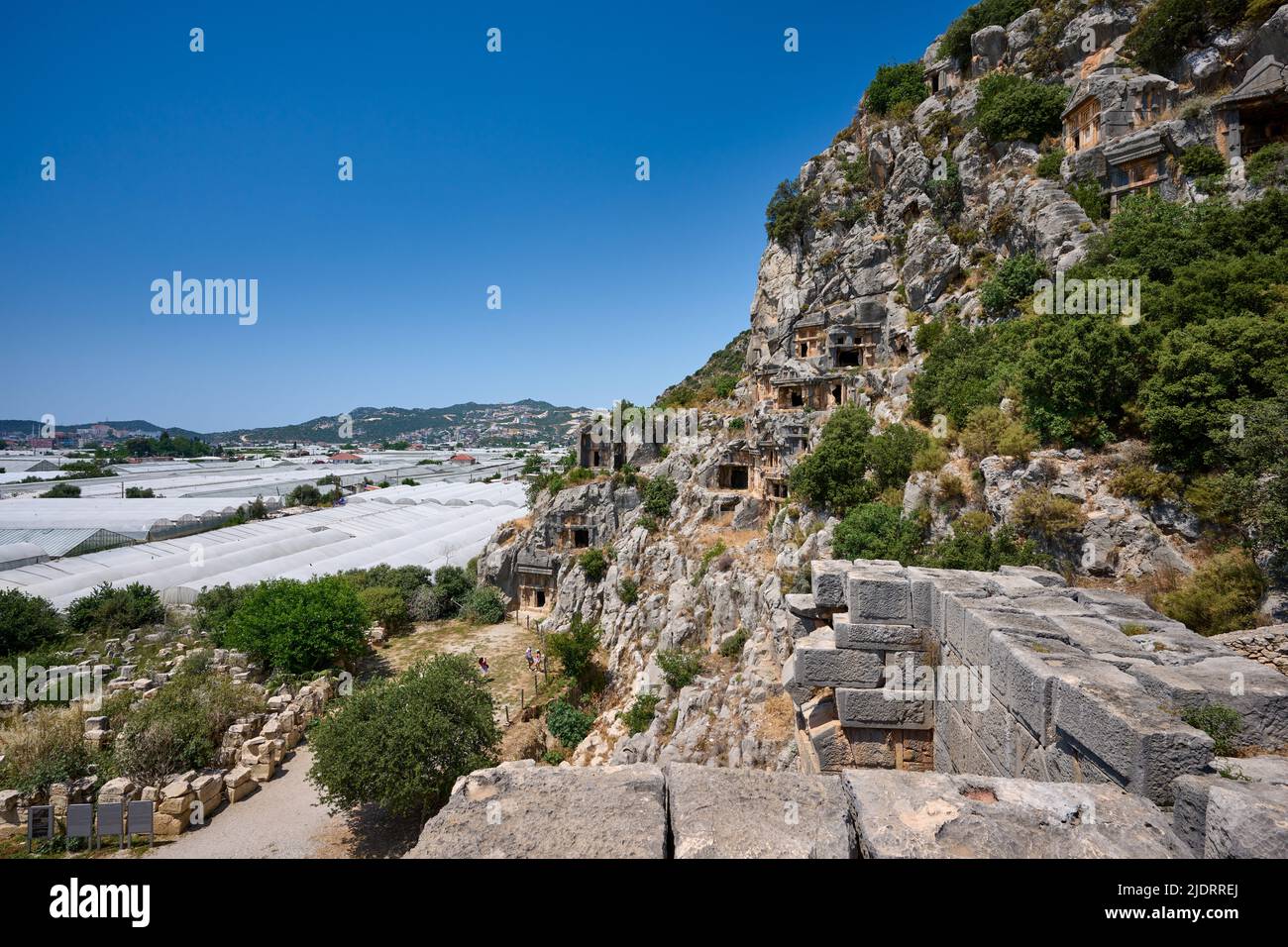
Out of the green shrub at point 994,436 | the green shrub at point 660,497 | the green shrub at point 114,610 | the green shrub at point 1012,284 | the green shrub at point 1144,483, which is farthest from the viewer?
the green shrub at point 660,497

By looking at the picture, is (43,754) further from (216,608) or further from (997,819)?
(997,819)

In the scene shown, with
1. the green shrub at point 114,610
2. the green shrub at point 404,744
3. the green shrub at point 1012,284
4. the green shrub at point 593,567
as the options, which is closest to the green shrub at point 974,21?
the green shrub at point 1012,284

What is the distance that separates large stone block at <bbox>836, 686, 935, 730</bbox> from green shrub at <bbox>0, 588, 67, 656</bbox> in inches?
1175

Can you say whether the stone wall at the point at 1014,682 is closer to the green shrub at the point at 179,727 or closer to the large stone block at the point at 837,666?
the large stone block at the point at 837,666

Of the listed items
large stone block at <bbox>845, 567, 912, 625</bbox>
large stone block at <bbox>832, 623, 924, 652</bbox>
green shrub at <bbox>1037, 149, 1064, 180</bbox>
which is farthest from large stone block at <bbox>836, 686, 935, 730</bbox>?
green shrub at <bbox>1037, 149, 1064, 180</bbox>

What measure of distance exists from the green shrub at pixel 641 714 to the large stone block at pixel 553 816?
13.2 meters

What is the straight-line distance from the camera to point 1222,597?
849 centimetres

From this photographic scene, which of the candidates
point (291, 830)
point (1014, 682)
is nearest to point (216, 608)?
point (291, 830)

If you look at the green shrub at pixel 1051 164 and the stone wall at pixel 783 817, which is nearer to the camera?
the stone wall at pixel 783 817

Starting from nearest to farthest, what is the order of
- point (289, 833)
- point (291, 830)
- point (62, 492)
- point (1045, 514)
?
point (1045, 514)
point (289, 833)
point (291, 830)
point (62, 492)

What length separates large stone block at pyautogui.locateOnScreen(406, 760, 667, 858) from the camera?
9.78ft

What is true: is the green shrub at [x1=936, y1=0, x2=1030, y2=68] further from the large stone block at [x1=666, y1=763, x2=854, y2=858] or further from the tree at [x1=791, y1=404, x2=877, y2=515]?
the large stone block at [x1=666, y1=763, x2=854, y2=858]

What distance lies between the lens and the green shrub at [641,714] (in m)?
16.0

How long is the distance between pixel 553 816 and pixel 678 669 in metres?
13.8
